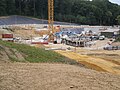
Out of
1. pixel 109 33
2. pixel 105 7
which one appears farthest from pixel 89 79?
pixel 105 7

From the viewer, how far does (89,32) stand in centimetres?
9956

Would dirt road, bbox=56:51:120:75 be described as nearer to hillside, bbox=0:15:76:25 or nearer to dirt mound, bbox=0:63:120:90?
dirt mound, bbox=0:63:120:90

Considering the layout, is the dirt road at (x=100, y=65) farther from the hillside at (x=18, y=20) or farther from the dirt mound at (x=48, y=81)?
the hillside at (x=18, y=20)

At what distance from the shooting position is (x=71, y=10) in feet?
452

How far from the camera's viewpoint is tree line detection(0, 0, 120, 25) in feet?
404

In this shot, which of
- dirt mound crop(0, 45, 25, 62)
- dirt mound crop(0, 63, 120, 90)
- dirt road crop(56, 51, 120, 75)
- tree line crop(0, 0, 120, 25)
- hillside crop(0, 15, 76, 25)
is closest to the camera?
dirt mound crop(0, 63, 120, 90)

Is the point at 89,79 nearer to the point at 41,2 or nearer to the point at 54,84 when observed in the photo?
the point at 54,84

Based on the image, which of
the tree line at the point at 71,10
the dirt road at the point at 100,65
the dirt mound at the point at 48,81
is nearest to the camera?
the dirt mound at the point at 48,81

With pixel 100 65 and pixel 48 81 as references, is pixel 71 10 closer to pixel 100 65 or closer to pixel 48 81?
pixel 100 65

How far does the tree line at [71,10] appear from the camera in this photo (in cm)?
12327

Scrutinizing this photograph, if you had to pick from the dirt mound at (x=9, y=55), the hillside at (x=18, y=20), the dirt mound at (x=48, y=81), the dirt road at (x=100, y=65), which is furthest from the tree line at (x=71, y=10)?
the dirt mound at (x=48, y=81)

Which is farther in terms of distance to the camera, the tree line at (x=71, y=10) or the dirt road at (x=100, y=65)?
the tree line at (x=71, y=10)

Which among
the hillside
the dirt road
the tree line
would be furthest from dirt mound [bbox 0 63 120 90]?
the tree line

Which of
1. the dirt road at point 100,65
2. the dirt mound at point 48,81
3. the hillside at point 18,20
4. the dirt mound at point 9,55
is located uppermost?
the dirt mound at point 48,81
